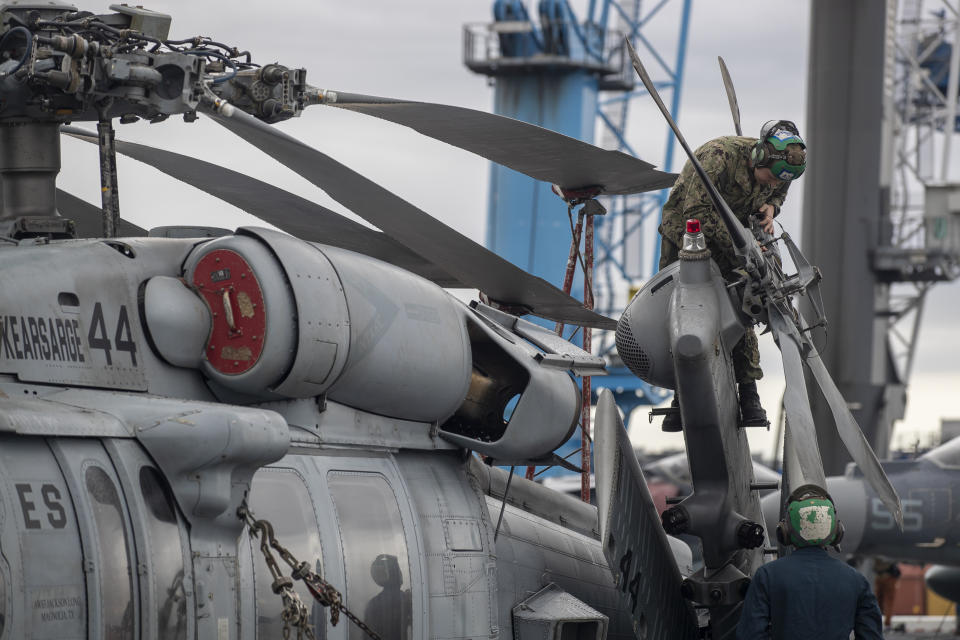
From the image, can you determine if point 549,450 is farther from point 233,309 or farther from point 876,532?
point 876,532

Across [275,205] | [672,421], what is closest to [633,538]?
[672,421]

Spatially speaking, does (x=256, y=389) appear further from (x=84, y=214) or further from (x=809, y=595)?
(x=84, y=214)

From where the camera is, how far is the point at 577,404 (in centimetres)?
893

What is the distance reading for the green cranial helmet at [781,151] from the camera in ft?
27.3

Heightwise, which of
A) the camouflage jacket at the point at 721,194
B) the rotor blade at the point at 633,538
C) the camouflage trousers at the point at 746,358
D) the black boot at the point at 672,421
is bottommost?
the rotor blade at the point at 633,538

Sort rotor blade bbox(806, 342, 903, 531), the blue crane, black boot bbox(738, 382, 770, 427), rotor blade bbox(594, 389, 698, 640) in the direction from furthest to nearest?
1. the blue crane
2. black boot bbox(738, 382, 770, 427)
3. rotor blade bbox(594, 389, 698, 640)
4. rotor blade bbox(806, 342, 903, 531)

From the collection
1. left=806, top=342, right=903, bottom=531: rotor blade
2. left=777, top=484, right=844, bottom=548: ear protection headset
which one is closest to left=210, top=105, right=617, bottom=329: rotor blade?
left=806, top=342, right=903, bottom=531: rotor blade

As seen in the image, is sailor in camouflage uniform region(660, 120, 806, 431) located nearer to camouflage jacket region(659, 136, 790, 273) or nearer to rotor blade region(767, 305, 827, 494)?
camouflage jacket region(659, 136, 790, 273)

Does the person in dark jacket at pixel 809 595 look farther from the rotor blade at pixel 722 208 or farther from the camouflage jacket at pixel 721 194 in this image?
the camouflage jacket at pixel 721 194

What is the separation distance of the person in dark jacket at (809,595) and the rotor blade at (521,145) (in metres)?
2.60

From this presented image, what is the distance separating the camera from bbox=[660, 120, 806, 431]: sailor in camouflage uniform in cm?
835

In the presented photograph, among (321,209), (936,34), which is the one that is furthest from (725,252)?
(936,34)

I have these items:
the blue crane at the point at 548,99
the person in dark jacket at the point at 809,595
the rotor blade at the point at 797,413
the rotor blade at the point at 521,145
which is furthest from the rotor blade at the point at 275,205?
the blue crane at the point at 548,99

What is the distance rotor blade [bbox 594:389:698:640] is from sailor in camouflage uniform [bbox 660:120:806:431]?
2.32 ft
